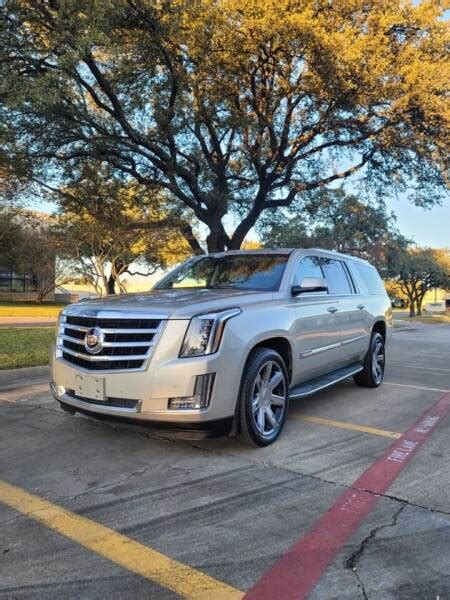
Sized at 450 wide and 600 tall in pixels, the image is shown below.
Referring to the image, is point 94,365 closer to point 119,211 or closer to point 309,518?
point 309,518

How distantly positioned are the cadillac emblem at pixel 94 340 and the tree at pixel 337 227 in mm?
15813

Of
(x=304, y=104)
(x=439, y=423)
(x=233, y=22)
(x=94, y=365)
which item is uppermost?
(x=233, y=22)

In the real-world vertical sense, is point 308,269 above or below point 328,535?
above

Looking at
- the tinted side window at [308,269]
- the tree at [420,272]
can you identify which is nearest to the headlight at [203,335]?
the tinted side window at [308,269]

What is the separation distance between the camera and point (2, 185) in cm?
1791

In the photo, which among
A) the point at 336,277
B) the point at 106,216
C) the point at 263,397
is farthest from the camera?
the point at 106,216

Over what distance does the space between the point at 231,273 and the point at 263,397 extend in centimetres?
168

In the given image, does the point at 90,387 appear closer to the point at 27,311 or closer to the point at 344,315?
the point at 344,315

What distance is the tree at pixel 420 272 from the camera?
42719 mm

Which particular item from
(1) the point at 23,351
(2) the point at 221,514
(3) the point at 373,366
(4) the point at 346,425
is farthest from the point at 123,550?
(1) the point at 23,351

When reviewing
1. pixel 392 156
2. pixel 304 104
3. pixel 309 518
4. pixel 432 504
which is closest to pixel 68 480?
pixel 309 518

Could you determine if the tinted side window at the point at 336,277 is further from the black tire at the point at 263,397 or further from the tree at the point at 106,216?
the tree at the point at 106,216

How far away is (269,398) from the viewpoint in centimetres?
483

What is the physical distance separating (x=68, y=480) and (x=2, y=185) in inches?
640
